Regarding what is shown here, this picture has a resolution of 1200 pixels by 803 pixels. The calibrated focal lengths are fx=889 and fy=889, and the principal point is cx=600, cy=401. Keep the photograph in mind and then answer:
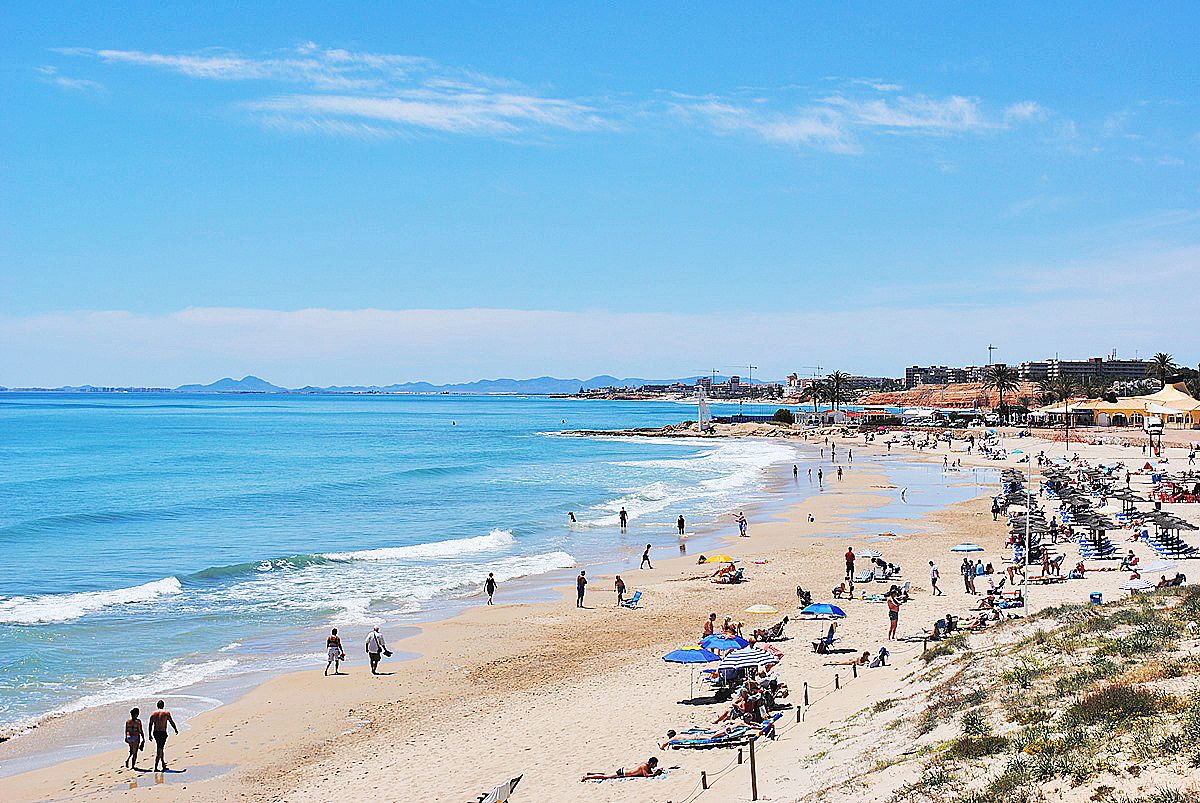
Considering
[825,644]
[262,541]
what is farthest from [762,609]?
[262,541]

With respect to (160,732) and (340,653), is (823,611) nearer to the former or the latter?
(340,653)

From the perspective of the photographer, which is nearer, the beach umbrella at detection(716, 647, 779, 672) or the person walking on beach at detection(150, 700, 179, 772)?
the person walking on beach at detection(150, 700, 179, 772)

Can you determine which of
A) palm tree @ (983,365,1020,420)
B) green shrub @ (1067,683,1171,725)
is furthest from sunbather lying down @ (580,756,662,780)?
palm tree @ (983,365,1020,420)

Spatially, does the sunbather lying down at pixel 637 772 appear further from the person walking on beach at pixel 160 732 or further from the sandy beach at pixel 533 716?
the person walking on beach at pixel 160 732

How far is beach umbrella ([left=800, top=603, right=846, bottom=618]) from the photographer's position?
21417 millimetres

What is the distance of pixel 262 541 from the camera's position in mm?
35156

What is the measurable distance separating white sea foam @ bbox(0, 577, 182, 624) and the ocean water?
0.25 ft

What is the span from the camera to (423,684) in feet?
59.0

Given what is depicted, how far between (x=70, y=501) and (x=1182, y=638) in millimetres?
48793

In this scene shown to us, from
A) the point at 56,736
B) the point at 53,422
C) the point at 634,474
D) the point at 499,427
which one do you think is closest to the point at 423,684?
the point at 56,736

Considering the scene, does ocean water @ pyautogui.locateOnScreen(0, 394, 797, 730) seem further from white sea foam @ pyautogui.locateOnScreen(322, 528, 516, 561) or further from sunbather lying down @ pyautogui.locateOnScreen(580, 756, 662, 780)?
sunbather lying down @ pyautogui.locateOnScreen(580, 756, 662, 780)

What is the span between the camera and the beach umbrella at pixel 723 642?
17328mm

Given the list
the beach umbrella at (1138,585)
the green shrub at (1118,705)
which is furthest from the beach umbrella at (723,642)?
the beach umbrella at (1138,585)

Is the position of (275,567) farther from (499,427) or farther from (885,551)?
(499,427)
